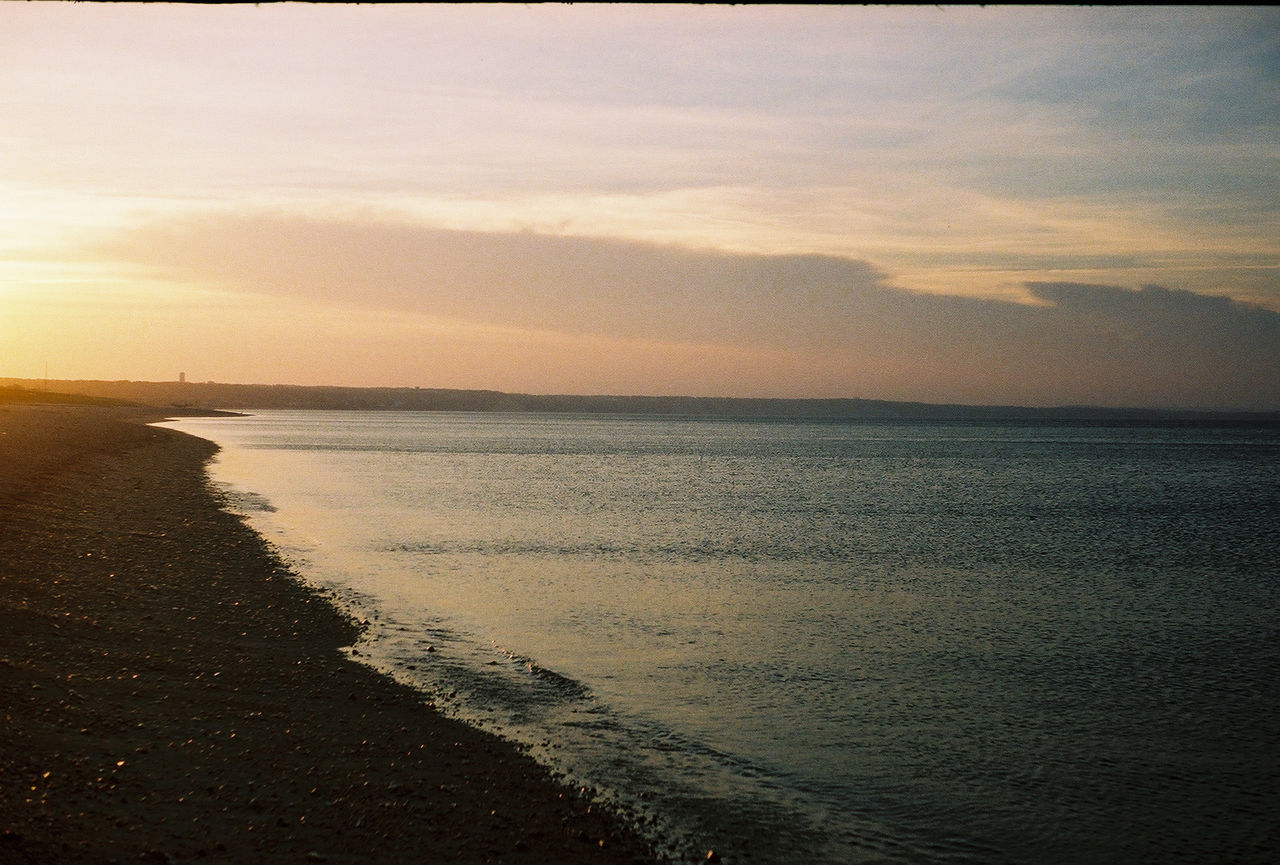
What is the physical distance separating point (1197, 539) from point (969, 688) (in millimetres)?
24629

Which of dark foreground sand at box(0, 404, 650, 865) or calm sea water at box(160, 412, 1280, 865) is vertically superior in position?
dark foreground sand at box(0, 404, 650, 865)

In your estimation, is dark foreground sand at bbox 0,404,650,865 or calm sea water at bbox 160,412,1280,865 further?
calm sea water at bbox 160,412,1280,865

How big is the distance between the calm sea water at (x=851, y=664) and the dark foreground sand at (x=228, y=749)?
86cm

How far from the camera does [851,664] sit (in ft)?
48.2

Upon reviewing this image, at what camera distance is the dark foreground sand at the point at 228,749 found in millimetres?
7160

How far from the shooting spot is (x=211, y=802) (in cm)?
772

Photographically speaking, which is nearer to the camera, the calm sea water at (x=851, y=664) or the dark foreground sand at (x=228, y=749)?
the dark foreground sand at (x=228, y=749)

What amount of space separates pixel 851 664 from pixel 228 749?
8.94m

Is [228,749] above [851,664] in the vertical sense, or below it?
above

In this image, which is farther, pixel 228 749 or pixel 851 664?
pixel 851 664

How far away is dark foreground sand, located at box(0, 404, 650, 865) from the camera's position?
7.16m

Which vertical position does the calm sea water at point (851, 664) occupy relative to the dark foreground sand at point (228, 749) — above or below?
below

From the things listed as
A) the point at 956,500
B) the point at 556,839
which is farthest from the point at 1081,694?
the point at 956,500

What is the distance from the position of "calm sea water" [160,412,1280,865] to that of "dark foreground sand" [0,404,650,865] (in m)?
0.86
